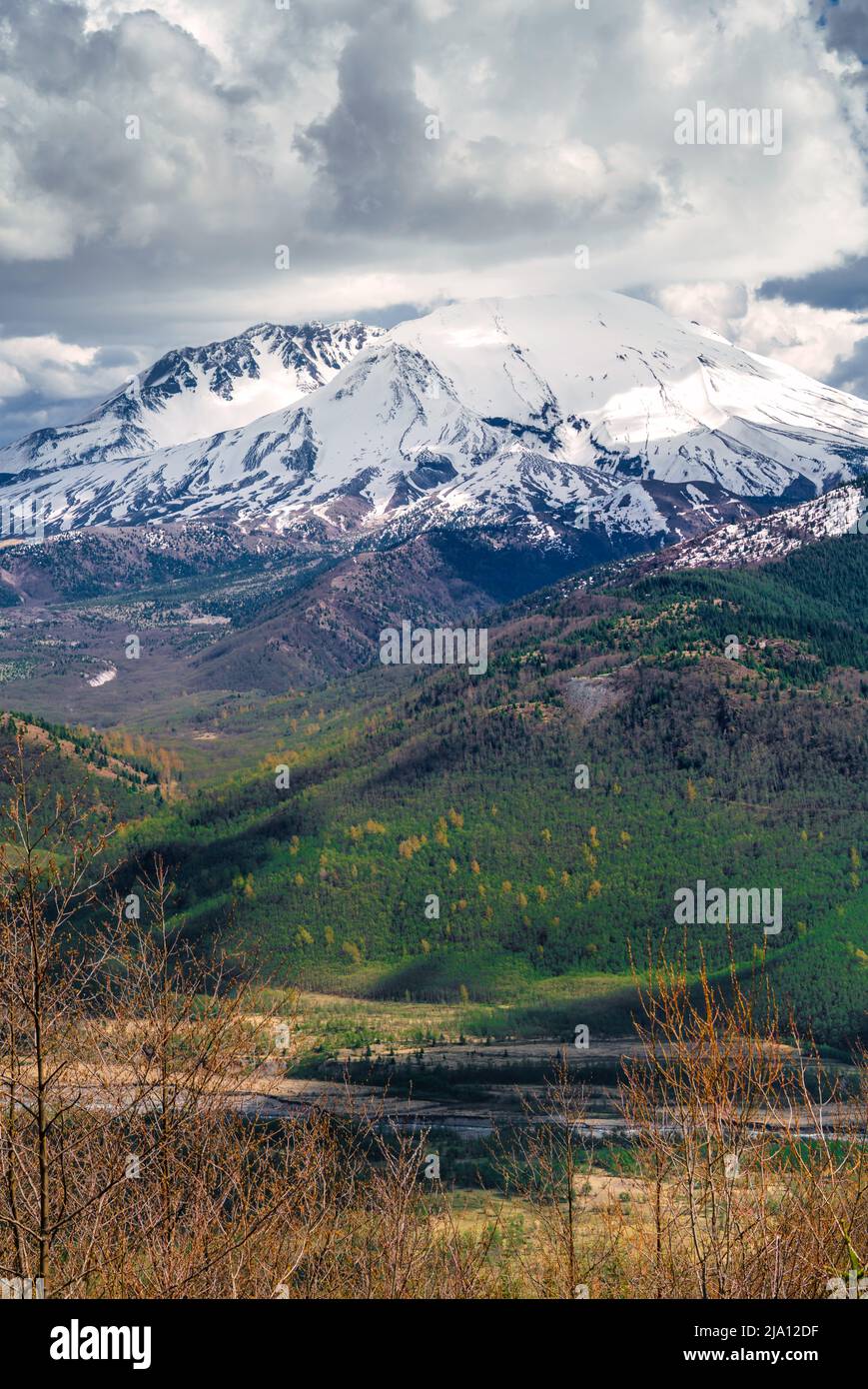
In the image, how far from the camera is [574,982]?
171 metres

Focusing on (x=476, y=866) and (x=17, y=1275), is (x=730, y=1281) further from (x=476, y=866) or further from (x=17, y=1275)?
(x=476, y=866)

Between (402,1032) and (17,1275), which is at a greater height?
(17,1275)

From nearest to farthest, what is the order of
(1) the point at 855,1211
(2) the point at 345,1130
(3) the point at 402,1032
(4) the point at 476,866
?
(1) the point at 855,1211 < (2) the point at 345,1130 < (3) the point at 402,1032 < (4) the point at 476,866

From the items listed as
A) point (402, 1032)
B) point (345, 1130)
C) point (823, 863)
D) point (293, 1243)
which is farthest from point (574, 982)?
point (293, 1243)

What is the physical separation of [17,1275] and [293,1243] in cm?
2781

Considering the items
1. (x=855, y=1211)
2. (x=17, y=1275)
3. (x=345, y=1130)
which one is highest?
(x=17, y=1275)

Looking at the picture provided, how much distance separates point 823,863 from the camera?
185875mm
